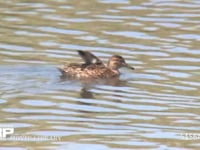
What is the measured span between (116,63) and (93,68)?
0.38 meters

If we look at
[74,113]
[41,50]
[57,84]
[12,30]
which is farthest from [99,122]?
[12,30]

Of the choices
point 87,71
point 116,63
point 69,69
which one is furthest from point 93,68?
point 69,69

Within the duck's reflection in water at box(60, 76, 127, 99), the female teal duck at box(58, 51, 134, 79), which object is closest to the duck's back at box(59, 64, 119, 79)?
the female teal duck at box(58, 51, 134, 79)

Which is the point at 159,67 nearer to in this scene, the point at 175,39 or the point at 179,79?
the point at 179,79

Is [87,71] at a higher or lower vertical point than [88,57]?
lower

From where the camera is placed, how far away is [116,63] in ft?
51.1

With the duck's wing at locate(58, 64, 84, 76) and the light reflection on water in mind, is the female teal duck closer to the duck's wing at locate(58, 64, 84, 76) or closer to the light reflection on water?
the duck's wing at locate(58, 64, 84, 76)

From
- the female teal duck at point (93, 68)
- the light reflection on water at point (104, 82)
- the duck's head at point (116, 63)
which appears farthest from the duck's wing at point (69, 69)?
the duck's head at point (116, 63)

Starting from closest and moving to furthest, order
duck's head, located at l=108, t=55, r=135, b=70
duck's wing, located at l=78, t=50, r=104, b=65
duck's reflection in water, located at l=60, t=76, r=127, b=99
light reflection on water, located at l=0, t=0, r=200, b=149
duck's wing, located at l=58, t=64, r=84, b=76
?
light reflection on water, located at l=0, t=0, r=200, b=149 < duck's reflection in water, located at l=60, t=76, r=127, b=99 < duck's wing, located at l=58, t=64, r=84, b=76 < duck's wing, located at l=78, t=50, r=104, b=65 < duck's head, located at l=108, t=55, r=135, b=70

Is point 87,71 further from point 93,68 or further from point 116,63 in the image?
A: point 116,63

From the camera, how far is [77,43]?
56.8ft

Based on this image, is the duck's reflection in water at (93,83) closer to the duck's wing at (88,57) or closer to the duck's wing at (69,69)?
the duck's wing at (69,69)

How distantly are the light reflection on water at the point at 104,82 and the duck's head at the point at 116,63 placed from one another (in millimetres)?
170

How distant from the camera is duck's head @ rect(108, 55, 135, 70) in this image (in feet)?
50.8
